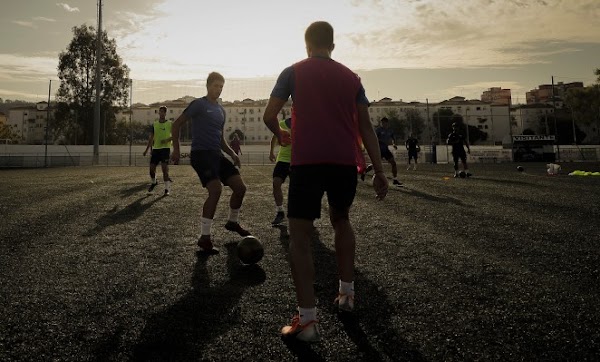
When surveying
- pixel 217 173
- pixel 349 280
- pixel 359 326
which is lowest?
pixel 359 326

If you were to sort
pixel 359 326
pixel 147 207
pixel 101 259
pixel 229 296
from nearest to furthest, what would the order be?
1. pixel 359 326
2. pixel 229 296
3. pixel 101 259
4. pixel 147 207

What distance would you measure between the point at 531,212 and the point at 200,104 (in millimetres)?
6045

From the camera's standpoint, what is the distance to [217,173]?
15.8 ft

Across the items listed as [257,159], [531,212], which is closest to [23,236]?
[531,212]

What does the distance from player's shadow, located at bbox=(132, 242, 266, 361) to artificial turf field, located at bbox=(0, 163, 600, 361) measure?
0.04 feet

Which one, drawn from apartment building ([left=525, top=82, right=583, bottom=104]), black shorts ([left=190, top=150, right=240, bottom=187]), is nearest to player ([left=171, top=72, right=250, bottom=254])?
black shorts ([left=190, top=150, right=240, bottom=187])

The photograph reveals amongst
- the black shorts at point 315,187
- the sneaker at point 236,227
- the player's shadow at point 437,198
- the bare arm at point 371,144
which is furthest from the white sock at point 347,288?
the player's shadow at point 437,198

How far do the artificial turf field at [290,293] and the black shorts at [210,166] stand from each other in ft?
2.86

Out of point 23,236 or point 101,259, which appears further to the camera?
point 23,236

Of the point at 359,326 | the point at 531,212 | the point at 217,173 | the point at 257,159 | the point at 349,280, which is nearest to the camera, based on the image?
the point at 359,326

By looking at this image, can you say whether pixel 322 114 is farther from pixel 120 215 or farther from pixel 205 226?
pixel 120 215

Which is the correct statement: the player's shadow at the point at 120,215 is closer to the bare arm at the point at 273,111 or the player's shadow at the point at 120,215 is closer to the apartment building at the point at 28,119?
the bare arm at the point at 273,111

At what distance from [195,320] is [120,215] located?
5.12 m

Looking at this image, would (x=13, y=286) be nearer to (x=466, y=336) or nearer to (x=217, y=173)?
(x=217, y=173)
